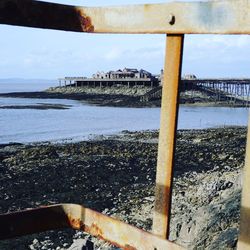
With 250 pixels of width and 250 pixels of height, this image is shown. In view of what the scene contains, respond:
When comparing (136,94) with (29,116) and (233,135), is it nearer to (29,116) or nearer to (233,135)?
(29,116)

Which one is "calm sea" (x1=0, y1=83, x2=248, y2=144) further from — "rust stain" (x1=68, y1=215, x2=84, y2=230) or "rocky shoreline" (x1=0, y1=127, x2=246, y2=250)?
"rust stain" (x1=68, y1=215, x2=84, y2=230)

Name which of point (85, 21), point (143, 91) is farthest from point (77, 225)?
point (143, 91)

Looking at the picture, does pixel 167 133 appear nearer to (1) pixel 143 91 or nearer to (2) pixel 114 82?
(1) pixel 143 91

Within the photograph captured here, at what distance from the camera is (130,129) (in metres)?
33.0

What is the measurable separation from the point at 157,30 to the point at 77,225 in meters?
1.42

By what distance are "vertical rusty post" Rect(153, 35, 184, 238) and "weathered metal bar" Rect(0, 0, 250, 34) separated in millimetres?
131

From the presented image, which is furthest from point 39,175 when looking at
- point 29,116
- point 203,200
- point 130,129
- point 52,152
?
point 29,116

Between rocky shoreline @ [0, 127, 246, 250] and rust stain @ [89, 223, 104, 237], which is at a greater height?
rust stain @ [89, 223, 104, 237]

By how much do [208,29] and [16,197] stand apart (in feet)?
39.0

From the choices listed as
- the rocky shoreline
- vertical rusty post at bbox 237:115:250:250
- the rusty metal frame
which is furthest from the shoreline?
vertical rusty post at bbox 237:115:250:250

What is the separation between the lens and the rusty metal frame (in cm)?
193

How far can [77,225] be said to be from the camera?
2.88m

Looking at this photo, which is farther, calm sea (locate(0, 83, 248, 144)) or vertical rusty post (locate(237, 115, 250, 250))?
calm sea (locate(0, 83, 248, 144))

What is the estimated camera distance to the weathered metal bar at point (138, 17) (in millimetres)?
1920
